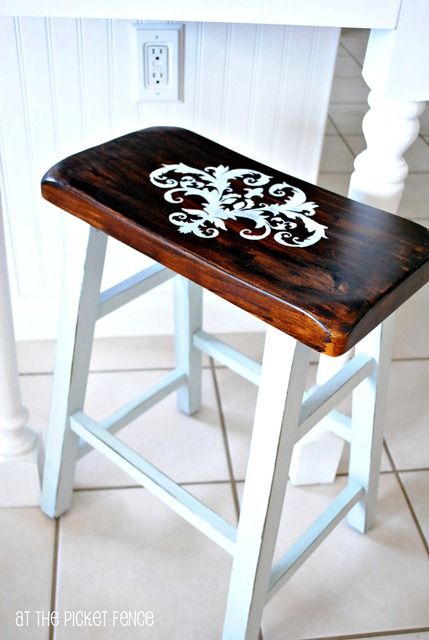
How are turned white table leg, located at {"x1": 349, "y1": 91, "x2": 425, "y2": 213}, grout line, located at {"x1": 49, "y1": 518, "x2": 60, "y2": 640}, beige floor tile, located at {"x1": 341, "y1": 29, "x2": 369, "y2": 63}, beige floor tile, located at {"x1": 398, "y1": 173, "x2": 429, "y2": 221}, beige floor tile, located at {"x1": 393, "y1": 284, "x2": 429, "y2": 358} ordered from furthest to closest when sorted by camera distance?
beige floor tile, located at {"x1": 341, "y1": 29, "x2": 369, "y2": 63}, beige floor tile, located at {"x1": 398, "y1": 173, "x2": 429, "y2": 221}, beige floor tile, located at {"x1": 393, "y1": 284, "x2": 429, "y2": 358}, grout line, located at {"x1": 49, "y1": 518, "x2": 60, "y2": 640}, turned white table leg, located at {"x1": 349, "y1": 91, "x2": 425, "y2": 213}

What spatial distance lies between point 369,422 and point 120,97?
750mm

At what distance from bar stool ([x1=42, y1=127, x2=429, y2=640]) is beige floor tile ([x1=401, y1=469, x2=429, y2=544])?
0.21m

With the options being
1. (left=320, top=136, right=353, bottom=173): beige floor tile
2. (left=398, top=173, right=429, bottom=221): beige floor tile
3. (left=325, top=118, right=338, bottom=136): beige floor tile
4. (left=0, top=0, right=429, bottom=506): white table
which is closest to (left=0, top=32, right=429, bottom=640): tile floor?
(left=0, top=0, right=429, bottom=506): white table

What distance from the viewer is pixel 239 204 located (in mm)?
868

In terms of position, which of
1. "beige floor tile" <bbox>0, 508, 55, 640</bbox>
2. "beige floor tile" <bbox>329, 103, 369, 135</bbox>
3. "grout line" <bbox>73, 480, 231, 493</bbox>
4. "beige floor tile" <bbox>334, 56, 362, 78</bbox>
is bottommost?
"beige floor tile" <bbox>0, 508, 55, 640</bbox>

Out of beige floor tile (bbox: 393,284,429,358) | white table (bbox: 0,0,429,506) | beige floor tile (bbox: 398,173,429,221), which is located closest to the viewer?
white table (bbox: 0,0,429,506)

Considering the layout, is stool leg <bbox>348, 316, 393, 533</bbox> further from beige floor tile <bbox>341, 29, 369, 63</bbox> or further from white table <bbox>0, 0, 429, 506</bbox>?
beige floor tile <bbox>341, 29, 369, 63</bbox>

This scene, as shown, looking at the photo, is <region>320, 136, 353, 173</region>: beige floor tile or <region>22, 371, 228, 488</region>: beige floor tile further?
<region>320, 136, 353, 173</region>: beige floor tile

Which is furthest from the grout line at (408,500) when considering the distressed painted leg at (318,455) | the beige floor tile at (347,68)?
the beige floor tile at (347,68)

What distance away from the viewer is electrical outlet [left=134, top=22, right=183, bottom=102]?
1.23 metres

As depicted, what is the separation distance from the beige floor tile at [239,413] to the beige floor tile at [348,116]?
1354mm

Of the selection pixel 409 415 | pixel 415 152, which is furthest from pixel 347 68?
pixel 409 415

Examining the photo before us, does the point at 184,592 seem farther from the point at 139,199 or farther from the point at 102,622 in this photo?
the point at 139,199

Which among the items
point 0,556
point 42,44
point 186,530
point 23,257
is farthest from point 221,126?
point 0,556
